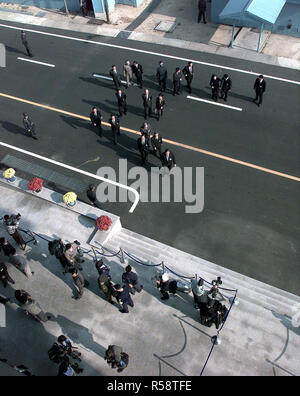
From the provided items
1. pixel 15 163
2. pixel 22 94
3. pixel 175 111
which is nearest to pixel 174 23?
pixel 175 111

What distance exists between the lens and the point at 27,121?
17469 millimetres

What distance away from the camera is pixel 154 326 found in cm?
1148

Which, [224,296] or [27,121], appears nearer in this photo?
[224,296]

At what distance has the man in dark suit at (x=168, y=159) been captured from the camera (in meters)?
15.1

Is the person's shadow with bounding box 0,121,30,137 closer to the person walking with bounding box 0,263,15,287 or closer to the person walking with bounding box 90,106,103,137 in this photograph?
the person walking with bounding box 90,106,103,137

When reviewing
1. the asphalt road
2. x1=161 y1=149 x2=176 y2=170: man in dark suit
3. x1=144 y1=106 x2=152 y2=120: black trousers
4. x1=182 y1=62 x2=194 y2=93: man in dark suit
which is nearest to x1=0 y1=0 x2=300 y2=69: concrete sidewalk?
the asphalt road

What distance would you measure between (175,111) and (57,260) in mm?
10320

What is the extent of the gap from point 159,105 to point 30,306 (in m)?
11.2

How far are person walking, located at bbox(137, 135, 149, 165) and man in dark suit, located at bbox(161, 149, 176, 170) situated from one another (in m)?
0.88

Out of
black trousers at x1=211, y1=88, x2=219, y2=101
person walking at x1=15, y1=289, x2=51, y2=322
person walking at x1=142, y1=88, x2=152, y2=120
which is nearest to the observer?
person walking at x1=15, y1=289, x2=51, y2=322

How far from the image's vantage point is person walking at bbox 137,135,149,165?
50.4 ft

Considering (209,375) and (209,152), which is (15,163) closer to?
(209,152)

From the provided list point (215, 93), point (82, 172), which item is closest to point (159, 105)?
point (215, 93)

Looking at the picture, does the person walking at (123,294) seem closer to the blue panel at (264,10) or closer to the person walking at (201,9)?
the blue panel at (264,10)
